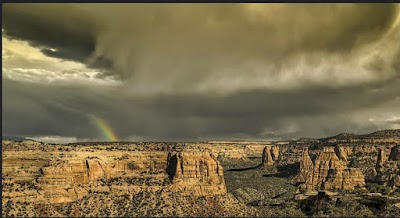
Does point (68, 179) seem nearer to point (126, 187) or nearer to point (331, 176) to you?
point (126, 187)

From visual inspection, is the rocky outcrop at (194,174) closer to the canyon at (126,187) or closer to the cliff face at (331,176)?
the canyon at (126,187)

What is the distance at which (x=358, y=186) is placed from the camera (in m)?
169

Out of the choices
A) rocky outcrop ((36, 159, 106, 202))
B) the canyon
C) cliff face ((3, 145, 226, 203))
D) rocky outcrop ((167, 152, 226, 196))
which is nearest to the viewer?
the canyon

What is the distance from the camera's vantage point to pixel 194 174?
415 feet

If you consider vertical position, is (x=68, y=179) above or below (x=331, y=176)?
above

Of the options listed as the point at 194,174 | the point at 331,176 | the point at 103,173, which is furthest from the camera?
the point at 331,176

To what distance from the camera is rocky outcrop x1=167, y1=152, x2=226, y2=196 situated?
4877 inches

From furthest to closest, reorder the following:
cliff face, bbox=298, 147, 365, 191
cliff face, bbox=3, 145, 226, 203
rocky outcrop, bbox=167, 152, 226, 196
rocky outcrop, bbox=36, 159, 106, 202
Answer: cliff face, bbox=298, 147, 365, 191 → rocky outcrop, bbox=167, 152, 226, 196 → cliff face, bbox=3, 145, 226, 203 → rocky outcrop, bbox=36, 159, 106, 202

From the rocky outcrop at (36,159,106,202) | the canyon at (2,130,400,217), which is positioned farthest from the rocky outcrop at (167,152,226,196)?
the rocky outcrop at (36,159,106,202)

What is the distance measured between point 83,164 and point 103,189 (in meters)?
7.59

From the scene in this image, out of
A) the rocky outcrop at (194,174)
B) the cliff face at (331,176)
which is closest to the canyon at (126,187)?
the rocky outcrop at (194,174)

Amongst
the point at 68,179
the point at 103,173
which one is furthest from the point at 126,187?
the point at 68,179

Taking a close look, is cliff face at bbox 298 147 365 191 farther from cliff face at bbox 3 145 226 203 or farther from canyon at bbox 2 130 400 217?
cliff face at bbox 3 145 226 203

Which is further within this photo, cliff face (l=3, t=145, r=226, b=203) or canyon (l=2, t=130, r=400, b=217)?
cliff face (l=3, t=145, r=226, b=203)
